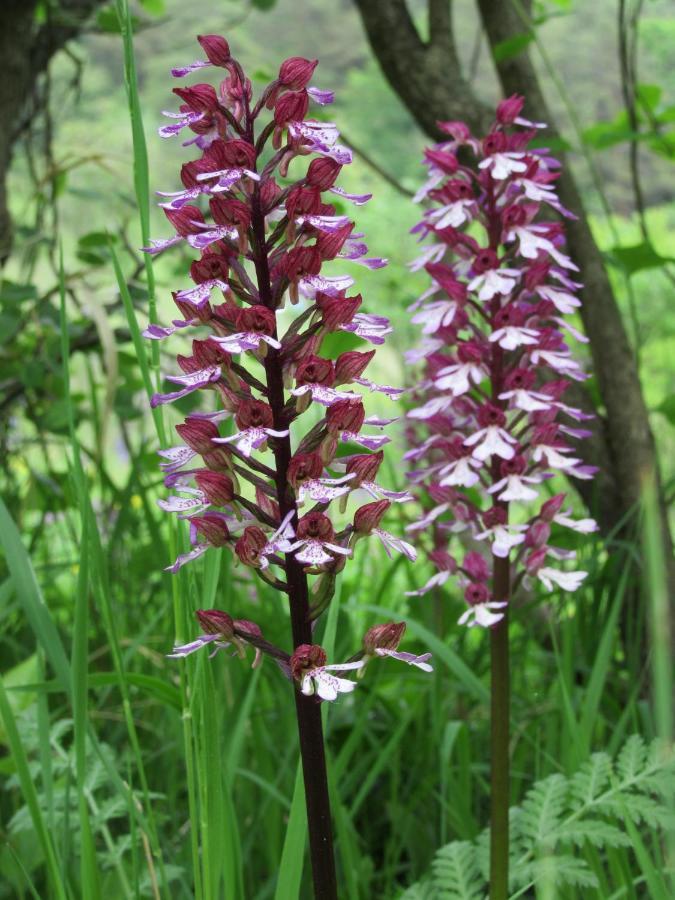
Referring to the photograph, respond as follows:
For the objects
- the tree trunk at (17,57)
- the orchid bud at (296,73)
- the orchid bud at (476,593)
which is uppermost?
the tree trunk at (17,57)

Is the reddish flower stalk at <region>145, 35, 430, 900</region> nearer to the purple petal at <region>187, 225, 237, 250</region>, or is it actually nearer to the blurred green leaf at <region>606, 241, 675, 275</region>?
the purple petal at <region>187, 225, 237, 250</region>

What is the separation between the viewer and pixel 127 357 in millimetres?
2760

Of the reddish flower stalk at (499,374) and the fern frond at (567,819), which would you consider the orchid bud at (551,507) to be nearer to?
the reddish flower stalk at (499,374)

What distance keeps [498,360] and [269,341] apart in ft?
2.04

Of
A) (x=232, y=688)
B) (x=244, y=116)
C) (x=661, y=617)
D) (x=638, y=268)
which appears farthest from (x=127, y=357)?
(x=661, y=617)

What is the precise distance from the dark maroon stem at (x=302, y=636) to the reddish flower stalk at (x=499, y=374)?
426 millimetres

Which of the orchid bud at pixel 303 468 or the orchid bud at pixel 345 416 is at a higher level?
the orchid bud at pixel 345 416

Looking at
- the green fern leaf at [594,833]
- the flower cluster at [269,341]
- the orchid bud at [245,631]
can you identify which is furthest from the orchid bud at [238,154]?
the green fern leaf at [594,833]

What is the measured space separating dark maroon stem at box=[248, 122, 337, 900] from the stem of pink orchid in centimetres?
36

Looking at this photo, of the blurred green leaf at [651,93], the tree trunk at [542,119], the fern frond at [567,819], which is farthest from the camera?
the blurred green leaf at [651,93]

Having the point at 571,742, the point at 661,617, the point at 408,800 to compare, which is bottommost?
the point at 408,800

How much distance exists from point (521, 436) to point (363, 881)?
82 cm

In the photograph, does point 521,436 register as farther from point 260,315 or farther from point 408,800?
point 408,800

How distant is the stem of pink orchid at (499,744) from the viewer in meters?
1.35
